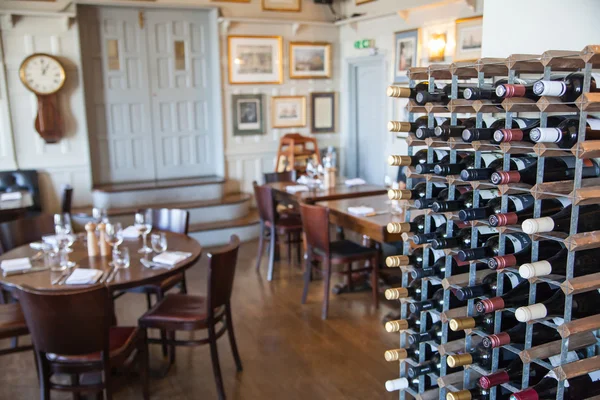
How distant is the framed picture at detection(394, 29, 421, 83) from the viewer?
6.42m

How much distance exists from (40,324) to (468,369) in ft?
6.47

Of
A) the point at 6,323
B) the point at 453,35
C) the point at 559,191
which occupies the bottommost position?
the point at 6,323

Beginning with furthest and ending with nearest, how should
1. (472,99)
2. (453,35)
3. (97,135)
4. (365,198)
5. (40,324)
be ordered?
(97,135) → (453,35) → (365,198) → (40,324) → (472,99)

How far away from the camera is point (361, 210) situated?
432 centimetres

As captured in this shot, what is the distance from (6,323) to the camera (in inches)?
122

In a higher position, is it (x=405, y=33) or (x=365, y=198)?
(x=405, y=33)

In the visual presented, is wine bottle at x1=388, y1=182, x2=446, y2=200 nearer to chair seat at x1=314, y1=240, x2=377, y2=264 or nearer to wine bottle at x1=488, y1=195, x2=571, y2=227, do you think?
wine bottle at x1=488, y1=195, x2=571, y2=227

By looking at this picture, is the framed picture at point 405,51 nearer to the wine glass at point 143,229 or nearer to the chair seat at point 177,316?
the wine glass at point 143,229

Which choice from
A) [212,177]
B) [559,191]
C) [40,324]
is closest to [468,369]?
[559,191]

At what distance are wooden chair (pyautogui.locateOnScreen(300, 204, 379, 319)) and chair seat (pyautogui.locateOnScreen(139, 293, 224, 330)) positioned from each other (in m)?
1.21

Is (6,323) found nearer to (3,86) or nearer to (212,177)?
(3,86)

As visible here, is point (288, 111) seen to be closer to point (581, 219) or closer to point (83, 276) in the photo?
point (83, 276)

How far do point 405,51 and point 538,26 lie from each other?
4664 mm

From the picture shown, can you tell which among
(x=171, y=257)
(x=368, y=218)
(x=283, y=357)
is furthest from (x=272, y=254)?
(x=171, y=257)
